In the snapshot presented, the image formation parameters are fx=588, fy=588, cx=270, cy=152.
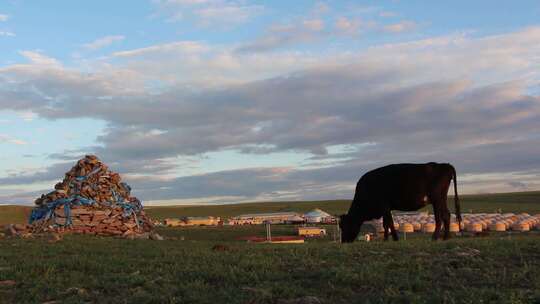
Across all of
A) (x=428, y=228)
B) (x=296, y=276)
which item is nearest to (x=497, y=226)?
(x=428, y=228)

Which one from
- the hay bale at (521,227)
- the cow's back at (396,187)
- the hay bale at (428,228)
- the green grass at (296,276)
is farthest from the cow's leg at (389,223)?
the hay bale at (521,227)

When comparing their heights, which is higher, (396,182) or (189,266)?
(396,182)

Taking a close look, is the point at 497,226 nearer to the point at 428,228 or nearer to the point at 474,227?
the point at 474,227

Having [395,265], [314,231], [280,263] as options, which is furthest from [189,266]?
[314,231]

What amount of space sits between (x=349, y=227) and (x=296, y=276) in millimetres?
13997

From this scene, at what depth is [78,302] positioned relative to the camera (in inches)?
376

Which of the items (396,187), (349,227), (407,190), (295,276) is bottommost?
(295,276)

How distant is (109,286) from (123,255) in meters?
5.35

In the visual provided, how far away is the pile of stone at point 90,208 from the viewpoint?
99.7 ft

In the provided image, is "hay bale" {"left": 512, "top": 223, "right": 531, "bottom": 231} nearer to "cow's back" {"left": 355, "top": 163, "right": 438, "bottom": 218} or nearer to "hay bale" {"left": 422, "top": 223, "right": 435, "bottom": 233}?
"hay bale" {"left": 422, "top": 223, "right": 435, "bottom": 233}

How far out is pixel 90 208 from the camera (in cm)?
3133

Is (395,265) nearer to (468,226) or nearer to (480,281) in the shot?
(480,281)

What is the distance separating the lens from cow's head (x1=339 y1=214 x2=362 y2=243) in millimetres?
24578

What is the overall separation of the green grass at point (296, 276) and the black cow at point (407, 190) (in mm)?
5771
